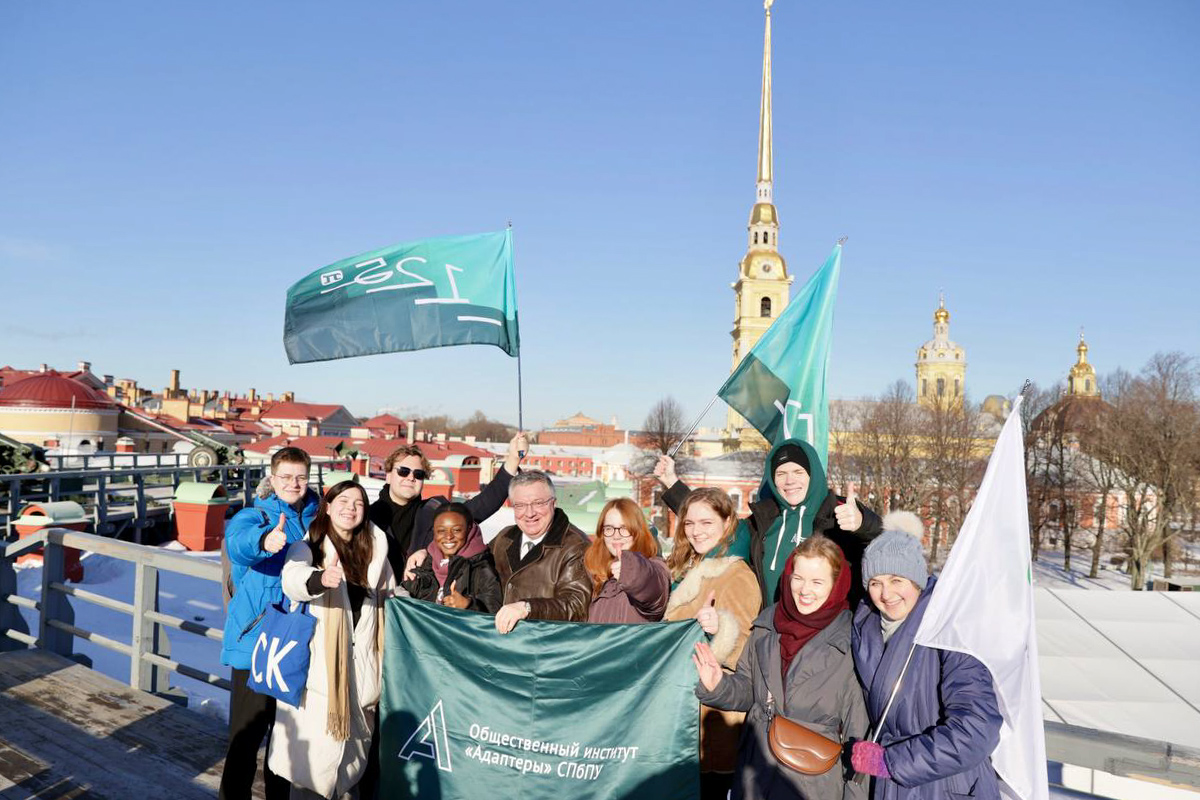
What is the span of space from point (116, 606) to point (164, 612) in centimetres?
565

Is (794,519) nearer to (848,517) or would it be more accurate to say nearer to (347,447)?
(848,517)

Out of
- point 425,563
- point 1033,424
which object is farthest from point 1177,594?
point 1033,424

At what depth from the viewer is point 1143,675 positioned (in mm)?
11867

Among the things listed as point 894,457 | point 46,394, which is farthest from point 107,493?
point 894,457

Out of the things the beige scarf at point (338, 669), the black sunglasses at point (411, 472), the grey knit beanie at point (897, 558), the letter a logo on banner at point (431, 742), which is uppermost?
the black sunglasses at point (411, 472)

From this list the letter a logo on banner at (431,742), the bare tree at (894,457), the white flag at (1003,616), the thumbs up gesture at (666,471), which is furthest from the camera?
the bare tree at (894,457)

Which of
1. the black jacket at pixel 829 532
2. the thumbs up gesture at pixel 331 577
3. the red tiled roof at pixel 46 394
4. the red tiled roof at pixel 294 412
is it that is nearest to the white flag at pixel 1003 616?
the black jacket at pixel 829 532

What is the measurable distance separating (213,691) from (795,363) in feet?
18.9

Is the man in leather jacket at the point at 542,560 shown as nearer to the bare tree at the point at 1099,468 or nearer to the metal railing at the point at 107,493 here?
the metal railing at the point at 107,493

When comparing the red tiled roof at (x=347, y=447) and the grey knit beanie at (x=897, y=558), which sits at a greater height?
the grey knit beanie at (x=897, y=558)

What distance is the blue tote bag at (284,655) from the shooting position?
3906mm

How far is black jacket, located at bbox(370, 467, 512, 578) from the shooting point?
4887 millimetres

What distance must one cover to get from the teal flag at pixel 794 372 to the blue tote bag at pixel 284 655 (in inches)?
121

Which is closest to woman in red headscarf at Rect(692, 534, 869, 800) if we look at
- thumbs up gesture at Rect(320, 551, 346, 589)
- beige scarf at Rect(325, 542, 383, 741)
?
thumbs up gesture at Rect(320, 551, 346, 589)
